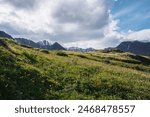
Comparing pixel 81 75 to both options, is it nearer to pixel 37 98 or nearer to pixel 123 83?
pixel 123 83

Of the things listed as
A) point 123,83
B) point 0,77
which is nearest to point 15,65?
point 0,77

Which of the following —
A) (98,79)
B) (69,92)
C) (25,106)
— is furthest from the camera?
(98,79)

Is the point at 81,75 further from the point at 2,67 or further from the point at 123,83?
the point at 2,67

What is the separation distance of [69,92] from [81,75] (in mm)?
9506

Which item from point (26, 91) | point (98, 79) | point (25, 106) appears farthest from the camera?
point (98, 79)

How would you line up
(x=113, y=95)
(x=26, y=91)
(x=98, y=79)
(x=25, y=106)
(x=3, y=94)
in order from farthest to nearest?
(x=98, y=79) < (x=113, y=95) < (x=26, y=91) < (x=3, y=94) < (x=25, y=106)

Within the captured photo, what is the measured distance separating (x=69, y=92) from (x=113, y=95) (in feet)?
16.0

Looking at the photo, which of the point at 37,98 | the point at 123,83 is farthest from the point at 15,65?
the point at 123,83

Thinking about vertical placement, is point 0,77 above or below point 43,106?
above

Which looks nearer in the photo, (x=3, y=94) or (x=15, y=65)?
(x=3, y=94)

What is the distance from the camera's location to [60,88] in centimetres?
3194

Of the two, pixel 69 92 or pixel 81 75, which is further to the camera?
pixel 81 75

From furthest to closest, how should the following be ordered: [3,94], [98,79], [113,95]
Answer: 1. [98,79]
2. [113,95]
3. [3,94]

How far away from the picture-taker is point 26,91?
28.3 metres
